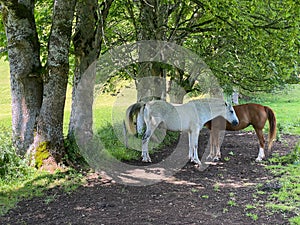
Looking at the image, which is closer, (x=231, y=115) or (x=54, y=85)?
(x=54, y=85)

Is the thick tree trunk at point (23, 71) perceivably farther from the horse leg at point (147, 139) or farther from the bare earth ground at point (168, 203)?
the horse leg at point (147, 139)

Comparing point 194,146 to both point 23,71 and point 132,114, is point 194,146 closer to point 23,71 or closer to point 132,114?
point 132,114

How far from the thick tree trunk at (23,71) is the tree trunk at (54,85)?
12.4 inches

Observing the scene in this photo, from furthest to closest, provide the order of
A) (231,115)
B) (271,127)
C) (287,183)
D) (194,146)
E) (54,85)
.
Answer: (231,115) → (271,127) → (194,146) → (54,85) → (287,183)

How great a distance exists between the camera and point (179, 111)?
29.8 ft

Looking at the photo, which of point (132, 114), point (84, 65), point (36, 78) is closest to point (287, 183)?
point (132, 114)

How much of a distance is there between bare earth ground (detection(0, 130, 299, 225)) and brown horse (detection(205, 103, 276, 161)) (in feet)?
4.71

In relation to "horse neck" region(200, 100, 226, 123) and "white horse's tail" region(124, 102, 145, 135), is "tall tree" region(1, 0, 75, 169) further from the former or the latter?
"horse neck" region(200, 100, 226, 123)

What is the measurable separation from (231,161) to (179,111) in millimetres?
1708

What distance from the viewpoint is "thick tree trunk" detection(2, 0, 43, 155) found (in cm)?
709

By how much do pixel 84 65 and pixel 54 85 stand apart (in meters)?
1.64

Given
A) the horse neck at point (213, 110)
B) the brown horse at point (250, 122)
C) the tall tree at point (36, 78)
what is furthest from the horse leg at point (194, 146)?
the tall tree at point (36, 78)

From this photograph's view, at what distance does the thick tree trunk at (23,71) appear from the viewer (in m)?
7.09

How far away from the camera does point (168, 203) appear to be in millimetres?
5625
